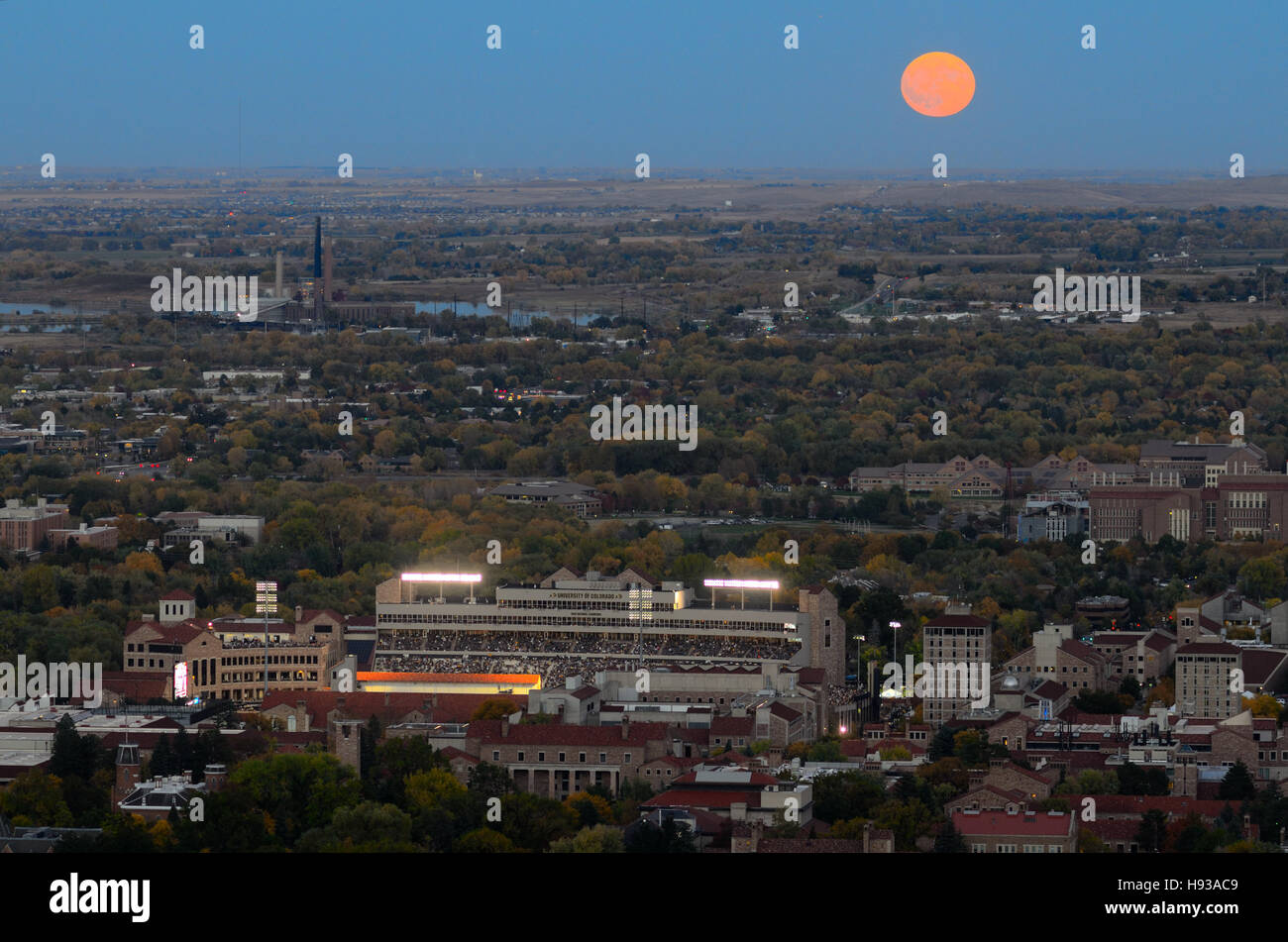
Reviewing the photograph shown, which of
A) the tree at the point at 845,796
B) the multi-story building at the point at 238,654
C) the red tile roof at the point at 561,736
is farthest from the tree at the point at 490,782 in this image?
the multi-story building at the point at 238,654

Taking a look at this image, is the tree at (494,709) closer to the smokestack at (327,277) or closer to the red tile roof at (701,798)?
the red tile roof at (701,798)

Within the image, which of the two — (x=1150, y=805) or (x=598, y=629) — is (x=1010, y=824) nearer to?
(x=1150, y=805)

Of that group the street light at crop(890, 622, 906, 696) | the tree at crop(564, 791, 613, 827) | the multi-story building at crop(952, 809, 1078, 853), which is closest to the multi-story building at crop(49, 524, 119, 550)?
the street light at crop(890, 622, 906, 696)

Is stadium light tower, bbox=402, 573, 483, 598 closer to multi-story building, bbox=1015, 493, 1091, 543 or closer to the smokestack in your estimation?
multi-story building, bbox=1015, 493, 1091, 543

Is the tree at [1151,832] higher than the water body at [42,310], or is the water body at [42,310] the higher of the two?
the water body at [42,310]

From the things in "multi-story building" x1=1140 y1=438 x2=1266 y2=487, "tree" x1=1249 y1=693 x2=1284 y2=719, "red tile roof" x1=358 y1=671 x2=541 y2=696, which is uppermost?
"multi-story building" x1=1140 y1=438 x2=1266 y2=487

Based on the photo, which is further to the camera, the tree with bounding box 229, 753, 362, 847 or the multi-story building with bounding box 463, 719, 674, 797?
the multi-story building with bounding box 463, 719, 674, 797

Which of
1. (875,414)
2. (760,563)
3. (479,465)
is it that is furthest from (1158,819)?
(875,414)
